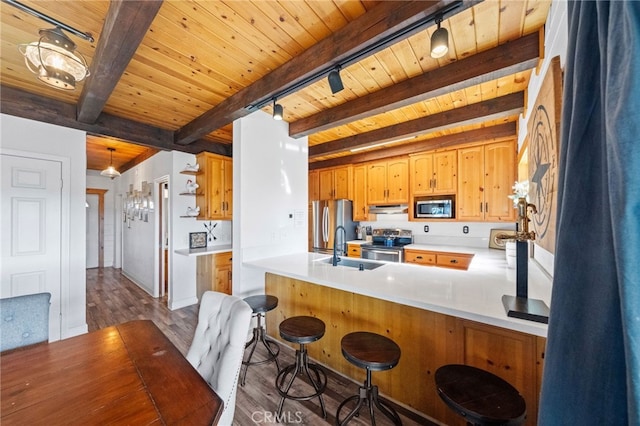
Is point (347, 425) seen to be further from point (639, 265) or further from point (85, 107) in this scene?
point (85, 107)

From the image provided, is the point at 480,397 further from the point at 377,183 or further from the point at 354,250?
the point at 377,183

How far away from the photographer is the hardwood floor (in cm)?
169

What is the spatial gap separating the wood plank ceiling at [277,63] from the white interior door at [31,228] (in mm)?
619

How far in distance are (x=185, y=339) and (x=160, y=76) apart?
2785 mm

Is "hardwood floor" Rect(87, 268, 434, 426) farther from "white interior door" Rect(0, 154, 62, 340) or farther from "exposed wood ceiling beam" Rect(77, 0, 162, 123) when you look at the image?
"exposed wood ceiling beam" Rect(77, 0, 162, 123)

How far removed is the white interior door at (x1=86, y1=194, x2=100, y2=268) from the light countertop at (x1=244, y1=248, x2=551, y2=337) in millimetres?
6689

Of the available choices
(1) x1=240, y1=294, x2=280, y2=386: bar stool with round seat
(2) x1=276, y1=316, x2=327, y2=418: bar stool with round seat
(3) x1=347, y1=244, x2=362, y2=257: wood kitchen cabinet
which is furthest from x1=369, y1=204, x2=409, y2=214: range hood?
(2) x1=276, y1=316, x2=327, y2=418: bar stool with round seat

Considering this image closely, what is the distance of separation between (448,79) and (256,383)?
3020 mm

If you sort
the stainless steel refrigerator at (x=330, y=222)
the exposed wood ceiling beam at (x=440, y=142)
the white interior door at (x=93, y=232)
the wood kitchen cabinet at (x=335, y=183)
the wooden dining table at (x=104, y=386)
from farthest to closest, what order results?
the white interior door at (x=93, y=232) < the wood kitchen cabinet at (x=335, y=183) < the stainless steel refrigerator at (x=330, y=222) < the exposed wood ceiling beam at (x=440, y=142) < the wooden dining table at (x=104, y=386)

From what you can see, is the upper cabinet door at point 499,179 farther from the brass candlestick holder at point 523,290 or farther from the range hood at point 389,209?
the brass candlestick holder at point 523,290

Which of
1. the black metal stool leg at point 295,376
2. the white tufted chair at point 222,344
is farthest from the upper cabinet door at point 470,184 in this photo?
the white tufted chair at point 222,344

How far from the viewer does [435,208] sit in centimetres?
390

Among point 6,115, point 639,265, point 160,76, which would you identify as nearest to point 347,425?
point 639,265

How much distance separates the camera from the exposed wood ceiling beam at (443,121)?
250 centimetres
